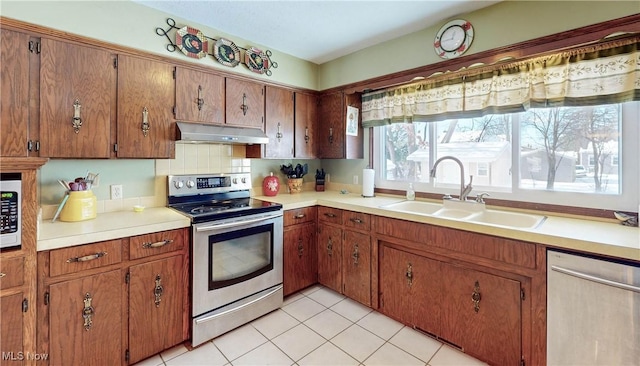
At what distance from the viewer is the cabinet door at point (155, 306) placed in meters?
1.75

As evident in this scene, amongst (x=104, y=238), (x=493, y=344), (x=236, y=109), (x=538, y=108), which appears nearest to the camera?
(x=104, y=238)

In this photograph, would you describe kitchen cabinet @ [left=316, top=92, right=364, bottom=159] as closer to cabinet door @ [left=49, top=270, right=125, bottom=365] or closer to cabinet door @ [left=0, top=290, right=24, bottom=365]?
cabinet door @ [left=49, top=270, right=125, bottom=365]

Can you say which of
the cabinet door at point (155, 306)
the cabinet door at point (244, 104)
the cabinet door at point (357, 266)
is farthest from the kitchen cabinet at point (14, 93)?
the cabinet door at point (357, 266)

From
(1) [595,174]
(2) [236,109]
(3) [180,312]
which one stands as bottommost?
(3) [180,312]

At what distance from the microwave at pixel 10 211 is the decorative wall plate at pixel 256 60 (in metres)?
1.84

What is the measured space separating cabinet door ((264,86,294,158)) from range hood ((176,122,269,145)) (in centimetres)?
15

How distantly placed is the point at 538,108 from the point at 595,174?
1.86 ft

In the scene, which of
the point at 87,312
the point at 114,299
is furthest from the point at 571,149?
the point at 87,312

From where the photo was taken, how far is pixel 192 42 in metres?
2.26

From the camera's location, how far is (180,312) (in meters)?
1.93

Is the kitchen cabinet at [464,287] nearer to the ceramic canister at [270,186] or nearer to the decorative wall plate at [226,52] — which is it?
the ceramic canister at [270,186]

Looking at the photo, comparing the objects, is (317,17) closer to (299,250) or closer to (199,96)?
(199,96)

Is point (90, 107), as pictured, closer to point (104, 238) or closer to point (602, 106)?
point (104, 238)

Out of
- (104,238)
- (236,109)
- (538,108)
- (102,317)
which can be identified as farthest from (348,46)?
(102,317)
